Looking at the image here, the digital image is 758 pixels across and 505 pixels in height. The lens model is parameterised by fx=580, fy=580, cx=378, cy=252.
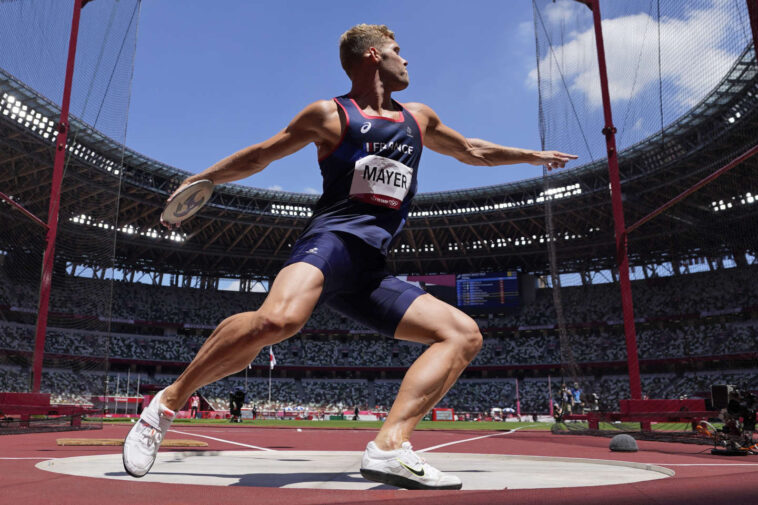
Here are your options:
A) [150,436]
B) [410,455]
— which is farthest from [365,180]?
[150,436]

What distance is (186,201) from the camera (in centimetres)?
343

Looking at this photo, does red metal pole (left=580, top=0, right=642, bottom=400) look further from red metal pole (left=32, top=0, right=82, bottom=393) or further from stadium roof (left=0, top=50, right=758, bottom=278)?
red metal pole (left=32, top=0, right=82, bottom=393)

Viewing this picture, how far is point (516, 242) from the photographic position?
49062mm

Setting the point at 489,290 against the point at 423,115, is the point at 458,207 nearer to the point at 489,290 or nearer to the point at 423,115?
the point at 489,290

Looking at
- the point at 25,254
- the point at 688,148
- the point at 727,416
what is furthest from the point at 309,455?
the point at 688,148

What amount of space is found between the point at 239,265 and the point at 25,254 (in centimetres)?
3094

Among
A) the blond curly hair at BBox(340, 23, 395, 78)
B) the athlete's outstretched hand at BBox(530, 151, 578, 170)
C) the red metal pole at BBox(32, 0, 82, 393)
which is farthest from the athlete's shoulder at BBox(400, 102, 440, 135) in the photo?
the red metal pole at BBox(32, 0, 82, 393)

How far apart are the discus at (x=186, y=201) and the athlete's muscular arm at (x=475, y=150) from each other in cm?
143

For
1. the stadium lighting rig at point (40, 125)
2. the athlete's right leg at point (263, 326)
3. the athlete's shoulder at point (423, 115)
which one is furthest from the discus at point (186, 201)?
the stadium lighting rig at point (40, 125)

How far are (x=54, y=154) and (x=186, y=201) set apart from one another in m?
23.6

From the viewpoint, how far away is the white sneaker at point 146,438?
295 centimetres

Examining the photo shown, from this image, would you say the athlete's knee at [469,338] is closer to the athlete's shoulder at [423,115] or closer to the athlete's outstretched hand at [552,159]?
the athlete's shoulder at [423,115]

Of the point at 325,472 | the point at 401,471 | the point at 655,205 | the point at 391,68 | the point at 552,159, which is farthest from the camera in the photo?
the point at 655,205

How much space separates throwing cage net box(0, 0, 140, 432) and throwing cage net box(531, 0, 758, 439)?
11743mm
